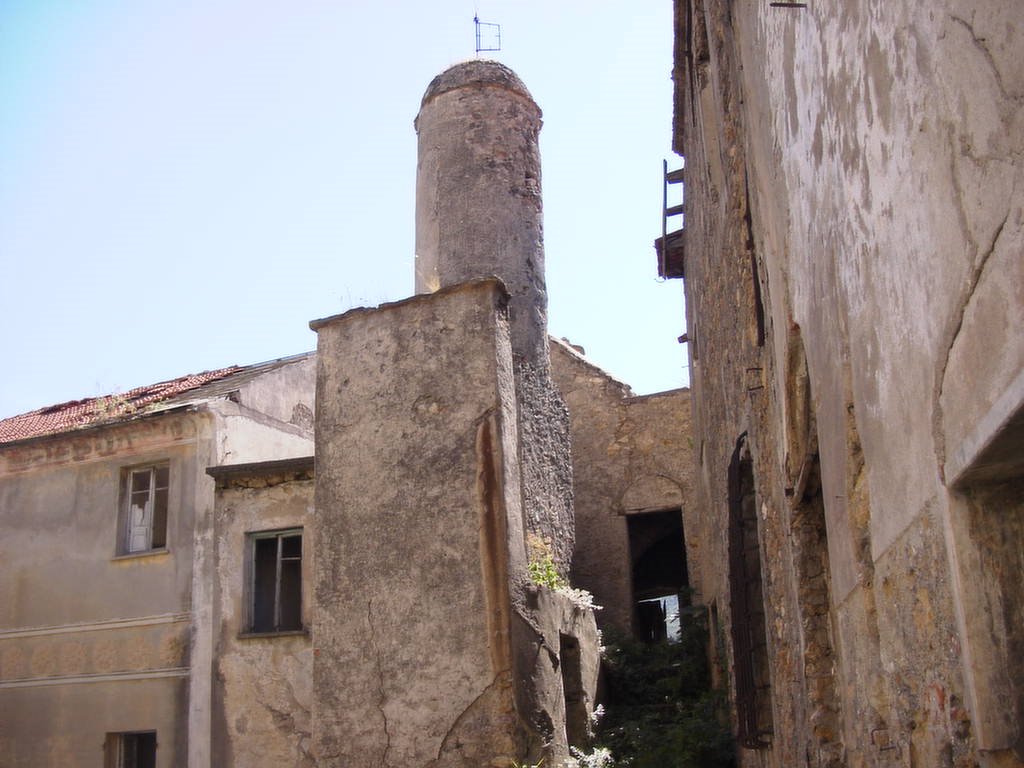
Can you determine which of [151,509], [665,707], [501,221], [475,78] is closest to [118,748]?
[151,509]

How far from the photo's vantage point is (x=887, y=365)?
9.19 feet

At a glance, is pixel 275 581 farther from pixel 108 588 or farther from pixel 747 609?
pixel 747 609

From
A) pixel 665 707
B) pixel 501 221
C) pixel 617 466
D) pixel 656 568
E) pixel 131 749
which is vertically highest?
pixel 501 221

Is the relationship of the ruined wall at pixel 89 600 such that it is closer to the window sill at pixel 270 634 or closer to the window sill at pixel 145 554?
the window sill at pixel 145 554

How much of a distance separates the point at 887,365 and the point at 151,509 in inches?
458

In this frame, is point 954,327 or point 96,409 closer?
point 954,327

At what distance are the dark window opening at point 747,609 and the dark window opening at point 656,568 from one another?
301 inches

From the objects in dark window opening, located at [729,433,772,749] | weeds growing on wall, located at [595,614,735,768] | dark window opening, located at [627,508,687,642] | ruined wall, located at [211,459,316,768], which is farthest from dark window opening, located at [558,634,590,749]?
dark window opening, located at [627,508,687,642]

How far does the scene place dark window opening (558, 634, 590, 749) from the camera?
10.2m

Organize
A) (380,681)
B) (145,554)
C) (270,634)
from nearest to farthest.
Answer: (380,681)
(270,634)
(145,554)

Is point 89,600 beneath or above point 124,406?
beneath

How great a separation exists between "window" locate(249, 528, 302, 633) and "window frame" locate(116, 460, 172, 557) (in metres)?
1.54

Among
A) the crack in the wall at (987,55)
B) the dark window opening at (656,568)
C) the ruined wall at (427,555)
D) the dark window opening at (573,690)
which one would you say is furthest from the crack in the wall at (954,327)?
the dark window opening at (656,568)

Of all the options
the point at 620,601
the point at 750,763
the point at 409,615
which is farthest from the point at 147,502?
the point at 750,763
